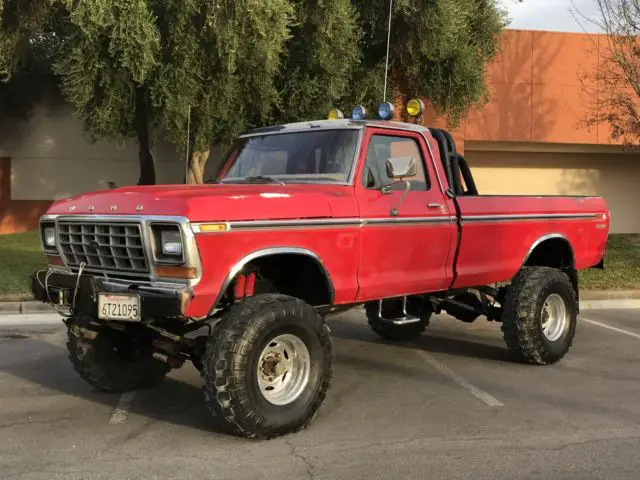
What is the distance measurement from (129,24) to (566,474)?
9840mm

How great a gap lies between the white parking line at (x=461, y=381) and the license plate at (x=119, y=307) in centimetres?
284

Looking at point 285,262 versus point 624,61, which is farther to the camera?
point 624,61

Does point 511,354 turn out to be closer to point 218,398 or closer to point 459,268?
point 459,268

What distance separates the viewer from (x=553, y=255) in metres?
6.91

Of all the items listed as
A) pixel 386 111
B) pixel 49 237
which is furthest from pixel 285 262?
pixel 386 111

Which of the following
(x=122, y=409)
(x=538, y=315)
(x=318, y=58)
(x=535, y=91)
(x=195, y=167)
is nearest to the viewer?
(x=122, y=409)

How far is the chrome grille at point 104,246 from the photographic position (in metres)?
4.08

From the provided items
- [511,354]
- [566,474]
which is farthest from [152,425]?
[511,354]

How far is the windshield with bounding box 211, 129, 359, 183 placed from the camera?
498 cm

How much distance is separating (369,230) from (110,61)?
8562 millimetres

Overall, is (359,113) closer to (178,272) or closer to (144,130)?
(178,272)

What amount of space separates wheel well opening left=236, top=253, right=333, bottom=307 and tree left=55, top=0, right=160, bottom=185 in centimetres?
742

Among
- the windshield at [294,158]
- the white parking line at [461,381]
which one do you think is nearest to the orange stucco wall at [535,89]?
the white parking line at [461,381]

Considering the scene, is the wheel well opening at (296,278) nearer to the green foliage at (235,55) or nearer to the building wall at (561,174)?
the green foliage at (235,55)
